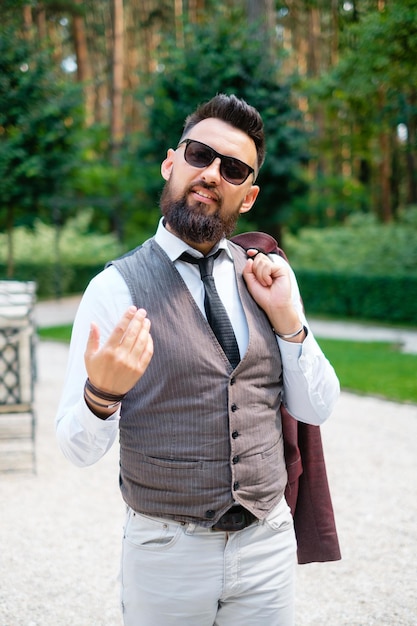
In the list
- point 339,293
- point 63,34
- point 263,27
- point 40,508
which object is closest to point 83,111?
point 263,27

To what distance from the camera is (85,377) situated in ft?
5.58

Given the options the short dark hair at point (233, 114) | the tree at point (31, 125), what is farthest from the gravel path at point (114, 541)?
the tree at point (31, 125)

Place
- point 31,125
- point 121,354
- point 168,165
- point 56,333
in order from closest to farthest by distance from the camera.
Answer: point 121,354 → point 168,165 → point 56,333 → point 31,125

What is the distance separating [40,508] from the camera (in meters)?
4.85

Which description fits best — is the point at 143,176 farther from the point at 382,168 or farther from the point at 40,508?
the point at 40,508

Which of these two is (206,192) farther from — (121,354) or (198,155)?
(121,354)

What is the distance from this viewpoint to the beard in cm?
180

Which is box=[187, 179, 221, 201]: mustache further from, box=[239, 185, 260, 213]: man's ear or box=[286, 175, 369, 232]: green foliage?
box=[286, 175, 369, 232]: green foliage

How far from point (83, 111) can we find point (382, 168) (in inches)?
474

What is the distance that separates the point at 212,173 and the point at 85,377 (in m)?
0.62

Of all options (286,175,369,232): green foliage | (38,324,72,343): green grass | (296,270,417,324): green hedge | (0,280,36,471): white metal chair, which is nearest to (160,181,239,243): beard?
(0,280,36,471): white metal chair

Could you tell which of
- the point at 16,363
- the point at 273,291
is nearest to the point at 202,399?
the point at 273,291

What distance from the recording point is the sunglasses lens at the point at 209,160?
6.07ft

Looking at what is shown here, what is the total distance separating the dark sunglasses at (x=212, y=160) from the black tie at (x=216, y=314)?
0.24 metres
